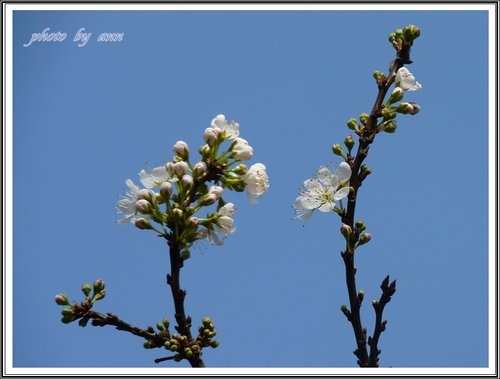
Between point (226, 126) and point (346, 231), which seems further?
point (226, 126)

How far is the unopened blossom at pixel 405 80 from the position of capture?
414 centimetres

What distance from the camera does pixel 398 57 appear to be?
4266 mm

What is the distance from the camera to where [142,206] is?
3.69 meters

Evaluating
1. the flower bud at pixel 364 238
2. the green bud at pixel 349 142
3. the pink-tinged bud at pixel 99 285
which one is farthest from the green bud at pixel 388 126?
the pink-tinged bud at pixel 99 285

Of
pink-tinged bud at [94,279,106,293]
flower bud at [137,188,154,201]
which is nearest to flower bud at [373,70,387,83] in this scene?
flower bud at [137,188,154,201]

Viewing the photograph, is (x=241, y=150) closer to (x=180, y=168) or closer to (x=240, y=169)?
(x=240, y=169)

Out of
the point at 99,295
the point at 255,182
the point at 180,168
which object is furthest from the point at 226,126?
the point at 99,295

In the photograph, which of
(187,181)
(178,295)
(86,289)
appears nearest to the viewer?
(178,295)

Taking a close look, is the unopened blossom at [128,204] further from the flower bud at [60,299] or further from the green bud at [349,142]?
the green bud at [349,142]

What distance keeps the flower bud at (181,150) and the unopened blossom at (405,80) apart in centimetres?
140

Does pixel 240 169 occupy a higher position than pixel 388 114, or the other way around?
pixel 388 114

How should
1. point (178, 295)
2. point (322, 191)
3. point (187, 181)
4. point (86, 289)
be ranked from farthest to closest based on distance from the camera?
point (322, 191), point (86, 289), point (187, 181), point (178, 295)

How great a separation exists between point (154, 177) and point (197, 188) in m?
0.38

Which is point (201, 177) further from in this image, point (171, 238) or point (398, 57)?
point (398, 57)
